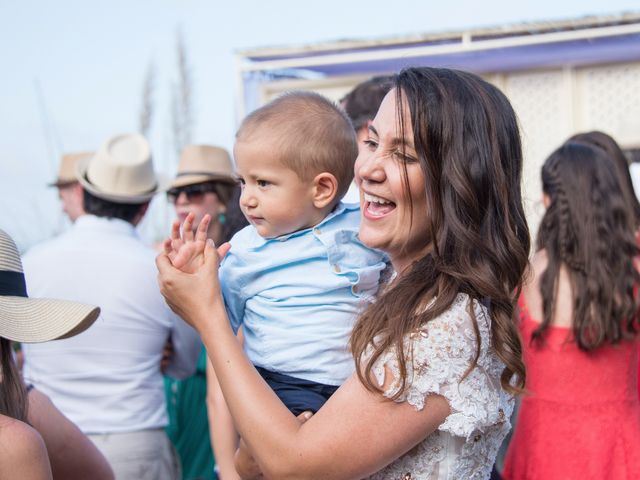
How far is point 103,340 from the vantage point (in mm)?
3398

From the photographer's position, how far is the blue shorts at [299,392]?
1.97m

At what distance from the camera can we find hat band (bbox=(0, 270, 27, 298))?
196cm

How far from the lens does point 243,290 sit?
2.16 metres

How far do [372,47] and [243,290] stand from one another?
18.2ft

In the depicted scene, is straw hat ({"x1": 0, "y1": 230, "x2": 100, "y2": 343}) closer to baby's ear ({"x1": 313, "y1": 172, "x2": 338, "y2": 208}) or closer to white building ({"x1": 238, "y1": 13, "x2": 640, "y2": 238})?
baby's ear ({"x1": 313, "y1": 172, "x2": 338, "y2": 208})

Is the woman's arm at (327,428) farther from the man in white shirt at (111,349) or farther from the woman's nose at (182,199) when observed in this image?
the woman's nose at (182,199)

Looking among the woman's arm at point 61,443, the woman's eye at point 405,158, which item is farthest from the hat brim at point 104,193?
the woman's eye at point 405,158

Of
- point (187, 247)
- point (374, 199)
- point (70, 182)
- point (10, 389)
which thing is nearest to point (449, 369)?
point (374, 199)

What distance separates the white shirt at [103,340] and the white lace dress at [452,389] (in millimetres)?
1798

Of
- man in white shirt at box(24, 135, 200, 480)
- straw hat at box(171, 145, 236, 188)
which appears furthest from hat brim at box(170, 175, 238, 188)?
man in white shirt at box(24, 135, 200, 480)

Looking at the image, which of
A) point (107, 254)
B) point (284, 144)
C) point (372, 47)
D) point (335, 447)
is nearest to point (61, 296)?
point (107, 254)

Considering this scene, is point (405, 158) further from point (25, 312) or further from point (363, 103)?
point (363, 103)

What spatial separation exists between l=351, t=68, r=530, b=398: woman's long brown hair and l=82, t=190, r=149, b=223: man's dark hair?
2187 millimetres

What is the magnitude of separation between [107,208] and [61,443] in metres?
1.66
